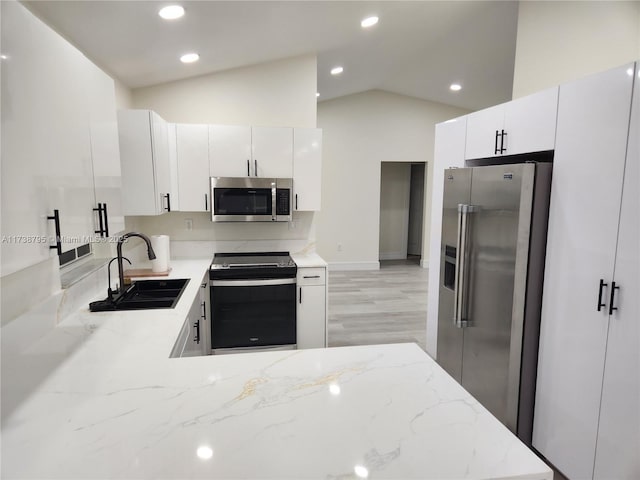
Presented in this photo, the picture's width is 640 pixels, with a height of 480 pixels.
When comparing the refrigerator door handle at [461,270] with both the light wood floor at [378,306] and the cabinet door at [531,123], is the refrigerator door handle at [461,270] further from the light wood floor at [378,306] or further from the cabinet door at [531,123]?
the light wood floor at [378,306]

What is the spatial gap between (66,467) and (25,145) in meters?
0.82

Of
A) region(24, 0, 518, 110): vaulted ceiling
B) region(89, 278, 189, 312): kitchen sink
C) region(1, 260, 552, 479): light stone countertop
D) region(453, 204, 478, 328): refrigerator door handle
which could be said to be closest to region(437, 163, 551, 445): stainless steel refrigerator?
region(453, 204, 478, 328): refrigerator door handle

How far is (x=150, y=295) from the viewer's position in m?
2.71

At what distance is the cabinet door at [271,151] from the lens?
3.50 meters

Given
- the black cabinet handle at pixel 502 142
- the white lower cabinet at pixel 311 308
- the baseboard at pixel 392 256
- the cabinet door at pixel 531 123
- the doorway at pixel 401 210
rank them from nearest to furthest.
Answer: the cabinet door at pixel 531 123 < the black cabinet handle at pixel 502 142 < the white lower cabinet at pixel 311 308 < the doorway at pixel 401 210 < the baseboard at pixel 392 256

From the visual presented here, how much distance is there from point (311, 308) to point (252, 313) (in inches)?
20.8

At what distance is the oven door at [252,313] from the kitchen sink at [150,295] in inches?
19.5

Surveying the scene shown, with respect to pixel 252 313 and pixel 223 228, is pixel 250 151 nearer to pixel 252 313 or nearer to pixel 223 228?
pixel 223 228

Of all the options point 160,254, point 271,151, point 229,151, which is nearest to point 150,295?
point 160,254

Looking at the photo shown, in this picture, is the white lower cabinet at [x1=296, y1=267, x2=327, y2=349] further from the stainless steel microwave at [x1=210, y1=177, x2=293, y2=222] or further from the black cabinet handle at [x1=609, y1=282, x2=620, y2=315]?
the black cabinet handle at [x1=609, y1=282, x2=620, y2=315]

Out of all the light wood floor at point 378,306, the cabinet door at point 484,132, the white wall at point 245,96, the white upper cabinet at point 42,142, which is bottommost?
the light wood floor at point 378,306

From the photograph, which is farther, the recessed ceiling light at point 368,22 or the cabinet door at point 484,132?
the recessed ceiling light at point 368,22

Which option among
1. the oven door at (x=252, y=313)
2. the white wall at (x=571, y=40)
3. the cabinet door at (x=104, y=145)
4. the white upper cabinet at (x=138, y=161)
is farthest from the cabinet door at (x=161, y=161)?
the white wall at (x=571, y=40)

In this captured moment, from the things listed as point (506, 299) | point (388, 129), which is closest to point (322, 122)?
point (388, 129)
